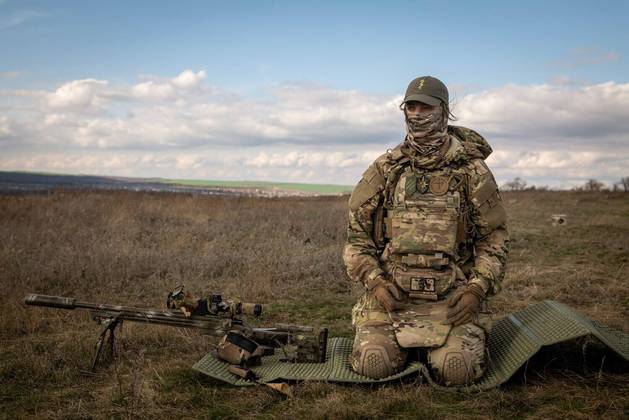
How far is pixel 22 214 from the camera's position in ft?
47.4

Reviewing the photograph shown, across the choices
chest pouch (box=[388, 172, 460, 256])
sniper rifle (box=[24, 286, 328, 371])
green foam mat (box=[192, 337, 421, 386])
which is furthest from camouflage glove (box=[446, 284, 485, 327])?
sniper rifle (box=[24, 286, 328, 371])

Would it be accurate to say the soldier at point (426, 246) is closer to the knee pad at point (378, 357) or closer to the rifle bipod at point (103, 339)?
the knee pad at point (378, 357)

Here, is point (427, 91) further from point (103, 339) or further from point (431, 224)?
point (103, 339)

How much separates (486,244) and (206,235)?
340 inches

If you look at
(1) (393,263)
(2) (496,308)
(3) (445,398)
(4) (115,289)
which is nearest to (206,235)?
(4) (115,289)

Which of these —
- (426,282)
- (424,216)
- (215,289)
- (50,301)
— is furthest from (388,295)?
(215,289)

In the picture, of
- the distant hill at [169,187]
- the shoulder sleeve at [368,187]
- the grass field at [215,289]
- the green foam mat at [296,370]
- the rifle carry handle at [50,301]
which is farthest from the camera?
the distant hill at [169,187]

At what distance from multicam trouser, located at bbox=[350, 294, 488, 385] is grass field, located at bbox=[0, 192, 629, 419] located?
7.3 inches

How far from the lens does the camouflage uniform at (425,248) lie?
14.1ft

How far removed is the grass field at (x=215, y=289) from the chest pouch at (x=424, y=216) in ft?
3.72

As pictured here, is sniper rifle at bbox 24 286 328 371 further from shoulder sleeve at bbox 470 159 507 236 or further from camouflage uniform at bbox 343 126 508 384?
shoulder sleeve at bbox 470 159 507 236

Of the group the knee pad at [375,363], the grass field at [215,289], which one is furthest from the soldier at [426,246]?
the grass field at [215,289]

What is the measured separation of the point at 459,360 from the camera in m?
4.11

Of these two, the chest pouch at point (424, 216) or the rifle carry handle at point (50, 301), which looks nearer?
the chest pouch at point (424, 216)
